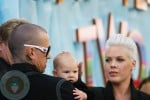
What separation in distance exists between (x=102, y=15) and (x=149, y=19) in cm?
106

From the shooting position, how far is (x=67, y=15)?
18.7ft

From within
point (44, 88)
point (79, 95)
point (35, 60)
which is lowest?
point (79, 95)

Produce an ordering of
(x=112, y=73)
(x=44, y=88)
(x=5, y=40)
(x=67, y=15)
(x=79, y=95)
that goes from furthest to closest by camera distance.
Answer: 1. (x=67, y=15)
2. (x=112, y=73)
3. (x=5, y=40)
4. (x=79, y=95)
5. (x=44, y=88)

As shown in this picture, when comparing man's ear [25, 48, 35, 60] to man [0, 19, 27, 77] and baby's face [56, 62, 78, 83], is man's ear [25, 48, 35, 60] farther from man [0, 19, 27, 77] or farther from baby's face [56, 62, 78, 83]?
baby's face [56, 62, 78, 83]

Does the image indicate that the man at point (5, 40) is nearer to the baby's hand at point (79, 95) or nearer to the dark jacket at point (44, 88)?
the baby's hand at point (79, 95)

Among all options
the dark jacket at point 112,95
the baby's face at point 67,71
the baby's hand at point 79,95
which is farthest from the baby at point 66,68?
the baby's hand at point 79,95

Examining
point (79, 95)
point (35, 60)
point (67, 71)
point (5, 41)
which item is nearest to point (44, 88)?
point (35, 60)

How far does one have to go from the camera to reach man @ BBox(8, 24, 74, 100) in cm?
261

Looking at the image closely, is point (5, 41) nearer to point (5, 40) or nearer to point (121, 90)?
point (5, 40)

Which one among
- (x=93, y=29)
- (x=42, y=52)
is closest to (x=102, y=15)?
(x=93, y=29)

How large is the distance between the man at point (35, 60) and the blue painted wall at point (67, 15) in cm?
212

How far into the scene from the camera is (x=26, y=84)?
2594 millimetres

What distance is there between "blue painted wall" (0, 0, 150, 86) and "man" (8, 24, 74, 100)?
2.12 meters

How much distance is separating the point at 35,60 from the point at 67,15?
3.06 metres
